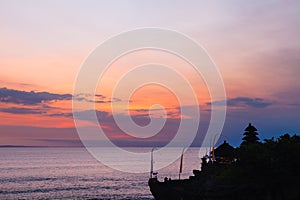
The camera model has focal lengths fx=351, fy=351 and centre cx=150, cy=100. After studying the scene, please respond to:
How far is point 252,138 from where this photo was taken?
62812 millimetres

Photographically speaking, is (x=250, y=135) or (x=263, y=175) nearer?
(x=263, y=175)

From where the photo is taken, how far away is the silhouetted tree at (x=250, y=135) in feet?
206

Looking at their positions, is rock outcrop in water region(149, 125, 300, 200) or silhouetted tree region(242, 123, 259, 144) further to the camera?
silhouetted tree region(242, 123, 259, 144)

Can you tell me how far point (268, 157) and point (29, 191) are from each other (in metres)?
62.9

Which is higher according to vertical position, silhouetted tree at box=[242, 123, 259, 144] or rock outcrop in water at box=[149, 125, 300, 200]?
silhouetted tree at box=[242, 123, 259, 144]

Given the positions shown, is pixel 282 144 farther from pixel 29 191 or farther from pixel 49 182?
pixel 49 182

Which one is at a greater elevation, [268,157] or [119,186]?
[268,157]

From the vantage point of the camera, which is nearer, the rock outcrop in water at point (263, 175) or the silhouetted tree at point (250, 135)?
the rock outcrop in water at point (263, 175)

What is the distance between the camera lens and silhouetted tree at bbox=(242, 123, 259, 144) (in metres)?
62.7

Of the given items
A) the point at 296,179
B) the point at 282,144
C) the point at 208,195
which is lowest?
the point at 208,195

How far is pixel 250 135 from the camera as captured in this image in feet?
207

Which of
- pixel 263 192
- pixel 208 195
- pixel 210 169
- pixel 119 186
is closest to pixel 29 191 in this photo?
pixel 119 186

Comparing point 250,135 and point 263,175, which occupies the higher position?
point 250,135

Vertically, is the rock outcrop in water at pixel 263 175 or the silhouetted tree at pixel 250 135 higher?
the silhouetted tree at pixel 250 135
